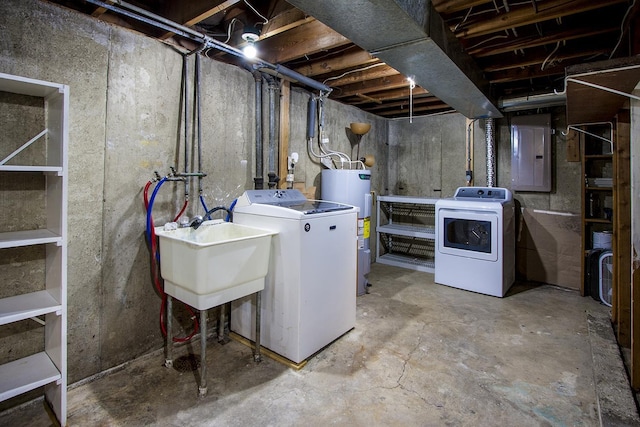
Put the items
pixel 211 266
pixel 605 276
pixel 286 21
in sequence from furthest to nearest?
pixel 605 276 < pixel 286 21 < pixel 211 266

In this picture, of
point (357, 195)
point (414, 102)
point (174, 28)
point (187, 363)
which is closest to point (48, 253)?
point (187, 363)

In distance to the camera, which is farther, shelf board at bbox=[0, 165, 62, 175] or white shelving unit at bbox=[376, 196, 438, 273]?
white shelving unit at bbox=[376, 196, 438, 273]

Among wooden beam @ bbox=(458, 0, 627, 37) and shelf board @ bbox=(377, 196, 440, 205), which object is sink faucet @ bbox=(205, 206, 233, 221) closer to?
wooden beam @ bbox=(458, 0, 627, 37)

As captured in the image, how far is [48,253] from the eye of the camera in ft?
6.05

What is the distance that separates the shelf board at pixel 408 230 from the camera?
4379mm

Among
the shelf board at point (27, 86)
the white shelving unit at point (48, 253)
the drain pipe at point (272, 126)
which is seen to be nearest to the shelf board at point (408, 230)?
the drain pipe at point (272, 126)

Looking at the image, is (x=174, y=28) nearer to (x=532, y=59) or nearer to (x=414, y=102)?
(x=532, y=59)

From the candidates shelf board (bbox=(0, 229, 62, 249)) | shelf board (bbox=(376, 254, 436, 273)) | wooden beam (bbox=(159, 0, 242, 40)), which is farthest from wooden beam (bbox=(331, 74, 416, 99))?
shelf board (bbox=(0, 229, 62, 249))

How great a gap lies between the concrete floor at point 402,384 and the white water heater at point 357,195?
830 millimetres

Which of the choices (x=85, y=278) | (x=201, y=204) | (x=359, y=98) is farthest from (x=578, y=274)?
(x=85, y=278)

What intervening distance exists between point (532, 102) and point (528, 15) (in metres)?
1.86

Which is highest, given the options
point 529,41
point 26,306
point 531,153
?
point 529,41

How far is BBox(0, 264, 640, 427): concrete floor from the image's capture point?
5.70 feet

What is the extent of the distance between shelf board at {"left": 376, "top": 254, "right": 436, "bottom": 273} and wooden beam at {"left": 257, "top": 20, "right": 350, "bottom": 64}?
310 cm
